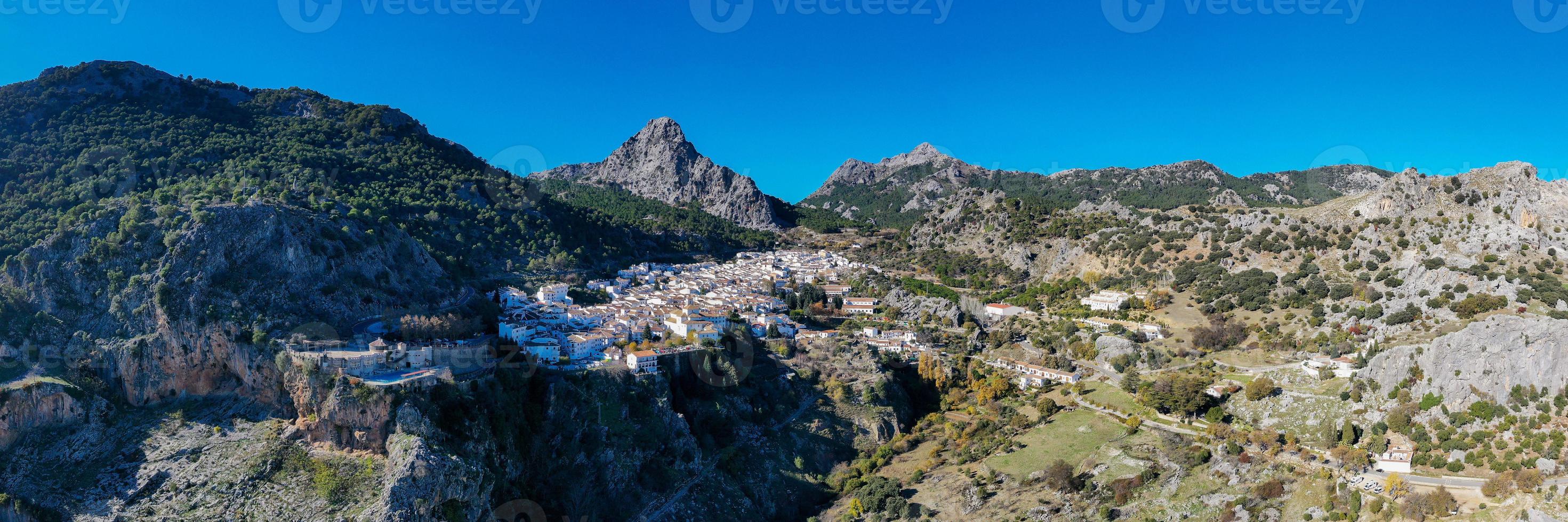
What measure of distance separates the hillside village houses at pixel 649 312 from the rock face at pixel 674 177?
199 ft

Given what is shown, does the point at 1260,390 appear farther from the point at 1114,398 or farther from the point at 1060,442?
the point at 1060,442

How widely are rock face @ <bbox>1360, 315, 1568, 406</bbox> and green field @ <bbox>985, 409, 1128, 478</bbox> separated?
1323 centimetres

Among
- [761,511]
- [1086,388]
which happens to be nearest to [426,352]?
[761,511]

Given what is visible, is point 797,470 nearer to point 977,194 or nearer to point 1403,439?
point 1403,439

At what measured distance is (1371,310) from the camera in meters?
46.9

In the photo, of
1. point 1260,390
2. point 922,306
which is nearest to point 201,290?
point 922,306

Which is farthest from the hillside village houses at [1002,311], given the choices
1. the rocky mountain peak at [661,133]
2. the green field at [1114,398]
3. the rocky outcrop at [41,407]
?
the rocky mountain peak at [661,133]

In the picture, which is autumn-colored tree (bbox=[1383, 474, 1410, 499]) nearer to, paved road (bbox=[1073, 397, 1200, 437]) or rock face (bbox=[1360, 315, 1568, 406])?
rock face (bbox=[1360, 315, 1568, 406])

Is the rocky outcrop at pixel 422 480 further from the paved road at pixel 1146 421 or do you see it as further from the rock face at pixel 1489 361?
the rock face at pixel 1489 361

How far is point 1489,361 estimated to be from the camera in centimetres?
3512

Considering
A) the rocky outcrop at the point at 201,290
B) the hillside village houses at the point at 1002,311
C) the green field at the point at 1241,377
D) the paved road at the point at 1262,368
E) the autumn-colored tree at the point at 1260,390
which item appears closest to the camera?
the rocky outcrop at the point at 201,290

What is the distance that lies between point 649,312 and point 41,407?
32.3m

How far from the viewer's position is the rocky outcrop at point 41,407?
3191 centimetres

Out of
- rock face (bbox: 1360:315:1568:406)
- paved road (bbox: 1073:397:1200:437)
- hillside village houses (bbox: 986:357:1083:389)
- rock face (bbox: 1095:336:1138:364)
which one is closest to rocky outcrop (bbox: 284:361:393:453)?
paved road (bbox: 1073:397:1200:437)
